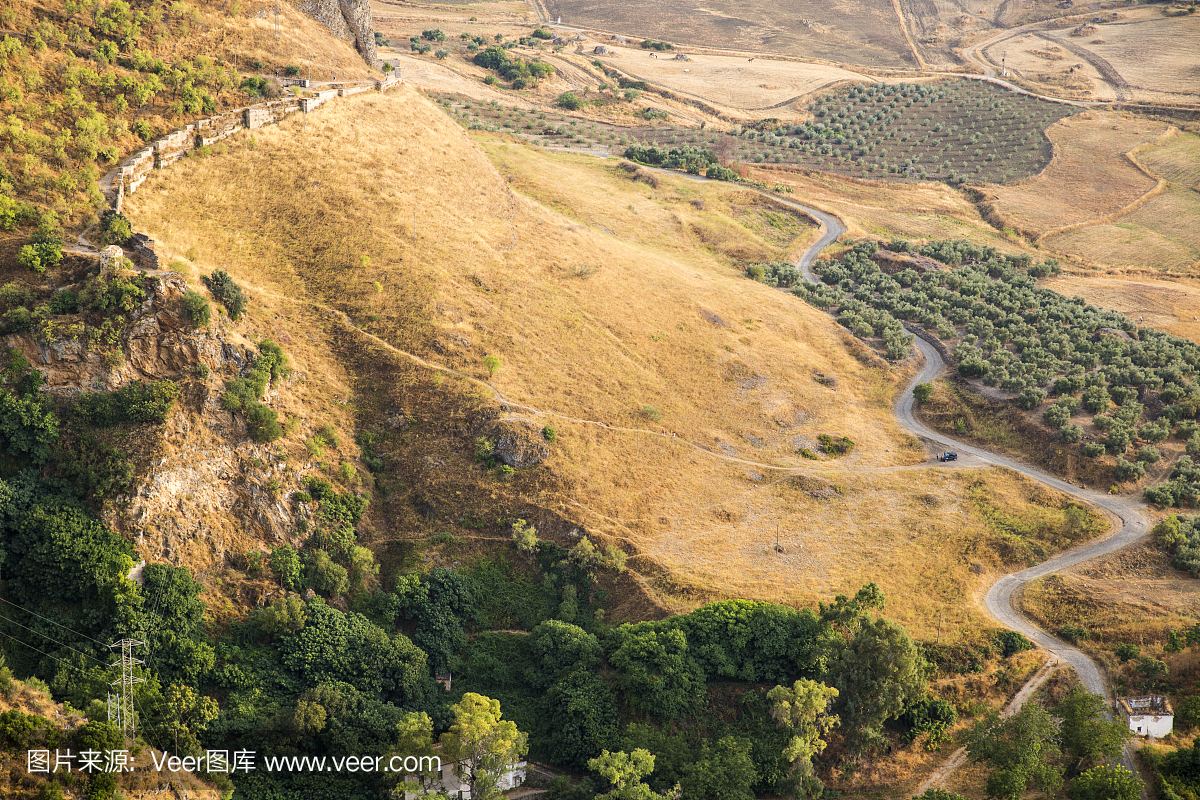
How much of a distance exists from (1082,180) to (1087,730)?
12550 centimetres

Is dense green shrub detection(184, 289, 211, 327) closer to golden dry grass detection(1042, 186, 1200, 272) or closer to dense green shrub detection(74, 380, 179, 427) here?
dense green shrub detection(74, 380, 179, 427)

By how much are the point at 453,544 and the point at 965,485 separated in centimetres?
4535

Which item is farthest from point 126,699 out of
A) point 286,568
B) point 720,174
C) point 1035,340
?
point 720,174

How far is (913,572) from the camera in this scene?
68.7 m

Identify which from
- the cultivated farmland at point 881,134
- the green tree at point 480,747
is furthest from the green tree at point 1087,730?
the cultivated farmland at point 881,134

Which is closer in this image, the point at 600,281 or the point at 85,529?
the point at 85,529

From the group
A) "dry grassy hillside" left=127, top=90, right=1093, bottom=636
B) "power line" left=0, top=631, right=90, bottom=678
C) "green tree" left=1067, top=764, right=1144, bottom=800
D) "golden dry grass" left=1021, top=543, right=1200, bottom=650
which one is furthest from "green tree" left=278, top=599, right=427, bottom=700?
"golden dry grass" left=1021, top=543, right=1200, bottom=650

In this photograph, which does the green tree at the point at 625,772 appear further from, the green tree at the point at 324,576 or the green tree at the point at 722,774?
the green tree at the point at 324,576

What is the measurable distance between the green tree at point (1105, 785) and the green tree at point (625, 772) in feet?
78.1

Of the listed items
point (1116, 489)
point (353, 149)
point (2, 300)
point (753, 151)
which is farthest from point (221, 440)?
point (753, 151)

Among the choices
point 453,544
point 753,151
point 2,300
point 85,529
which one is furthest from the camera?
point 753,151

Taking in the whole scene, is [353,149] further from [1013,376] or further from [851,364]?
[1013,376]

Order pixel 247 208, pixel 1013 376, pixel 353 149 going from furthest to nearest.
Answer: pixel 1013 376 < pixel 353 149 < pixel 247 208

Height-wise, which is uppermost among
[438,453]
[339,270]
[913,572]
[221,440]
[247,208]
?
[247,208]
